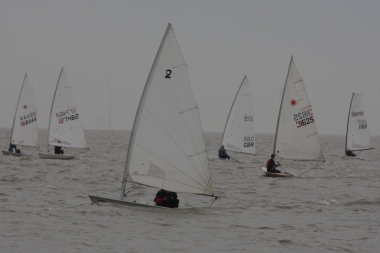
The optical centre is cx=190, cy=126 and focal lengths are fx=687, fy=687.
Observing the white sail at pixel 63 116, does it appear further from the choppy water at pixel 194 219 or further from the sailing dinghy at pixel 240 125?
the choppy water at pixel 194 219

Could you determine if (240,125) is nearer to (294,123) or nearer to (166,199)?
(294,123)

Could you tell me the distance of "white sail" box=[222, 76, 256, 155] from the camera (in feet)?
163

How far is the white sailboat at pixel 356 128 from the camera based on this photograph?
58688mm

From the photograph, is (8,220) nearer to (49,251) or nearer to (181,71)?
A: (49,251)

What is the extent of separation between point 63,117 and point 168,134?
2748 centimetres

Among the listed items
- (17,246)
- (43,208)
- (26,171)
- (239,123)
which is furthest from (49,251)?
(239,123)

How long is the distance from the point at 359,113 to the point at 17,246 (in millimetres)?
47931

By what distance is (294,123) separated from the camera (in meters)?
37.0

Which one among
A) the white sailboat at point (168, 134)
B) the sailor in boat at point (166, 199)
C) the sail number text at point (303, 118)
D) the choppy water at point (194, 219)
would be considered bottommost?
the choppy water at point (194, 219)

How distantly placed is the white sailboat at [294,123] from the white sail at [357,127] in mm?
22011

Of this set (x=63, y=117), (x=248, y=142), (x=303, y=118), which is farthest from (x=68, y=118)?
(x=303, y=118)

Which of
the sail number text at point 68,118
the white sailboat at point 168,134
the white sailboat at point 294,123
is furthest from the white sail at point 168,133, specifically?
the sail number text at point 68,118

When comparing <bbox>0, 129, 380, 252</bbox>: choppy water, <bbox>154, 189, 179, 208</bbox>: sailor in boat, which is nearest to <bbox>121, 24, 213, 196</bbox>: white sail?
<bbox>154, 189, 179, 208</bbox>: sailor in boat

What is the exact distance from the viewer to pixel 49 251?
14.6 metres
